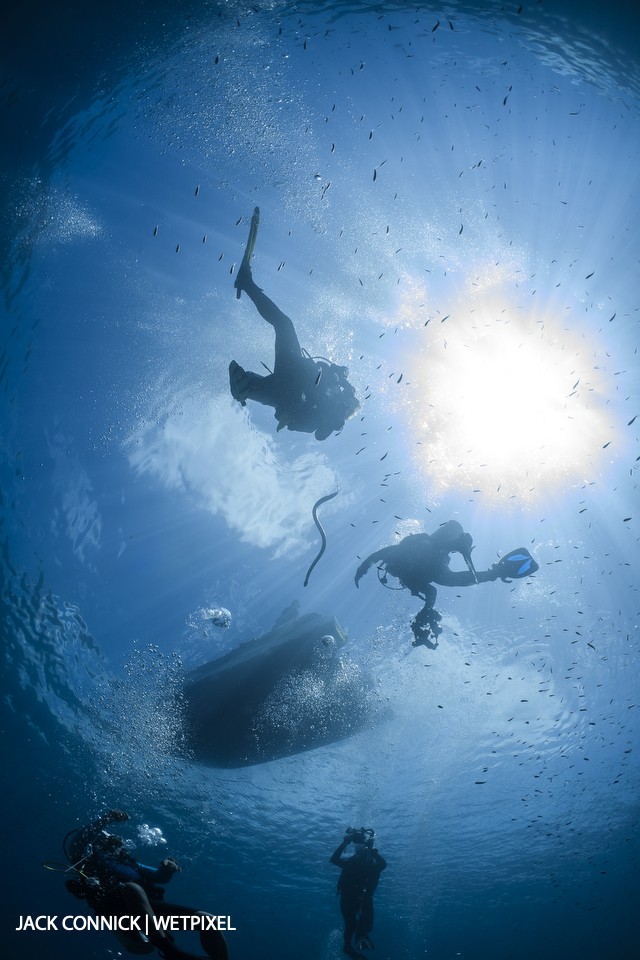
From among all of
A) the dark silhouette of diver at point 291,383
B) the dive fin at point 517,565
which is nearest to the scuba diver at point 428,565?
the dive fin at point 517,565

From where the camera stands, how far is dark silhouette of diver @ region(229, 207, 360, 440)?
6.21 meters

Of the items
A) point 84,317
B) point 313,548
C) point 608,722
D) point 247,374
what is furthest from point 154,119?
point 608,722

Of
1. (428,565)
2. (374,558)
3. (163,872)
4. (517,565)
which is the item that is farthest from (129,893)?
(517,565)

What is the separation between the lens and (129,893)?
5.69 m

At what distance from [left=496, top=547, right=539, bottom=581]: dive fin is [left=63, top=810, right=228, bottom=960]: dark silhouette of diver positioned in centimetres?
611

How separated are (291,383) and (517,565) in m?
4.52

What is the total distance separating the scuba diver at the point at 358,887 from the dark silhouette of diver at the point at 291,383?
1337 centimetres

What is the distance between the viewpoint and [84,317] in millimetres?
10656

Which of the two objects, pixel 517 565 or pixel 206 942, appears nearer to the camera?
pixel 206 942

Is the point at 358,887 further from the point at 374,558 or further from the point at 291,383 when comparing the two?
the point at 291,383

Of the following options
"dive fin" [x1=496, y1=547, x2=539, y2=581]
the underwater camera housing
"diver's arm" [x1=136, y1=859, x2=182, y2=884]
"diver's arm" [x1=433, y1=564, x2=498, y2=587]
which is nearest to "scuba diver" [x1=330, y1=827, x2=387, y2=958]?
the underwater camera housing

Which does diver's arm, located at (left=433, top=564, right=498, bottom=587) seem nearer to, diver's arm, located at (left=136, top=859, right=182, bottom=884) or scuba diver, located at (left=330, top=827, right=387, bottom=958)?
diver's arm, located at (left=136, top=859, right=182, bottom=884)

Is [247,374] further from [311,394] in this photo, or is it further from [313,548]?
[313,548]

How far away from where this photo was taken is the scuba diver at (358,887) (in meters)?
12.8
